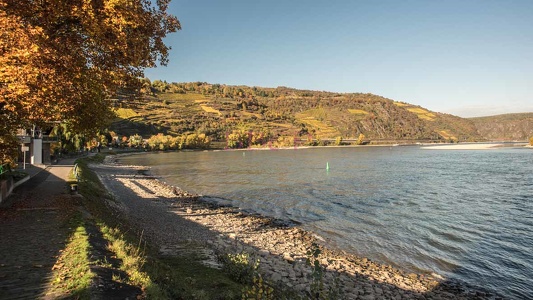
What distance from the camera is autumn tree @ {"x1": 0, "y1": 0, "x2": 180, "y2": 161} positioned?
1005 centimetres

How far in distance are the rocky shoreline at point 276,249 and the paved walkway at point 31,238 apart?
513 cm

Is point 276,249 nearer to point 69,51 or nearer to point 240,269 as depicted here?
point 240,269

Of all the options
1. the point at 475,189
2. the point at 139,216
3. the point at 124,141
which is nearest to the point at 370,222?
the point at 139,216

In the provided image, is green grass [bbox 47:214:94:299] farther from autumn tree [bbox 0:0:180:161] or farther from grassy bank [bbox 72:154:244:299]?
autumn tree [bbox 0:0:180:161]

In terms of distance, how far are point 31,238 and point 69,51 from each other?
7.65 meters

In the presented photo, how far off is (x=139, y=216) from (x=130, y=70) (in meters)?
15.7

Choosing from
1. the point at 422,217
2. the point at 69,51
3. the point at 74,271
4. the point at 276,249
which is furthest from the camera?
the point at 422,217

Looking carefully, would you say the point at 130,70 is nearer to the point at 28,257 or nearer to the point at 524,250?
the point at 28,257

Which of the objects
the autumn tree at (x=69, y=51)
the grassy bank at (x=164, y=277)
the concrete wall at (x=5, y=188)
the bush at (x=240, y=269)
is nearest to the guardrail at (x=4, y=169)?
the concrete wall at (x=5, y=188)

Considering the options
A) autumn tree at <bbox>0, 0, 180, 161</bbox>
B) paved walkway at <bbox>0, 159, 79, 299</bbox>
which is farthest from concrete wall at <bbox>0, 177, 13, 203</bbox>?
autumn tree at <bbox>0, 0, 180, 161</bbox>

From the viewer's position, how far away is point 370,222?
27.5 m

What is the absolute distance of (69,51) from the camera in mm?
12000

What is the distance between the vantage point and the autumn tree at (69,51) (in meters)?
10.0

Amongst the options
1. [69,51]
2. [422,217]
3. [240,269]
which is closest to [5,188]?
[69,51]
